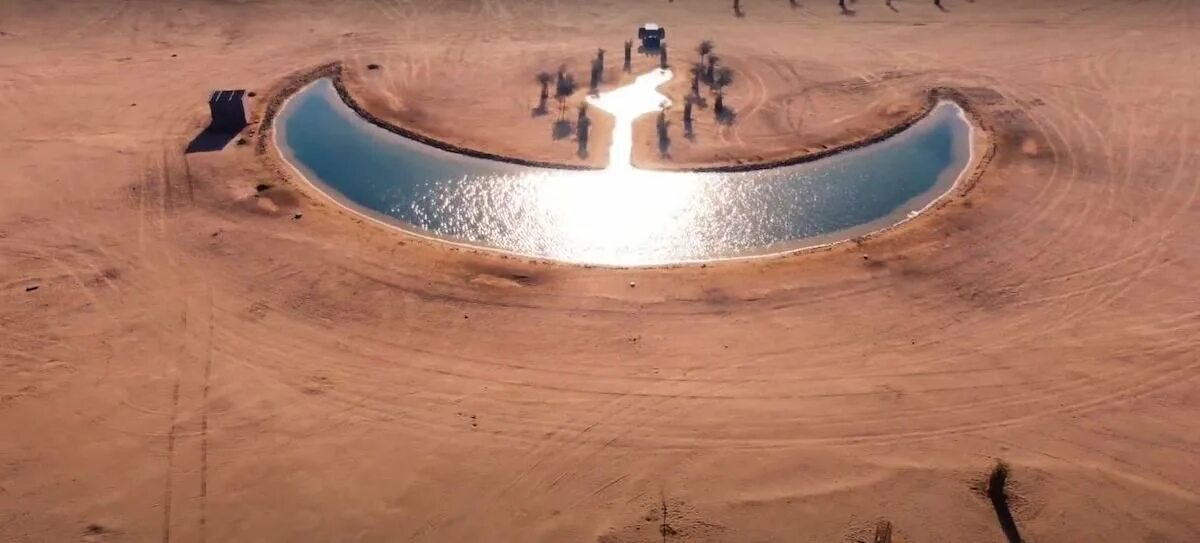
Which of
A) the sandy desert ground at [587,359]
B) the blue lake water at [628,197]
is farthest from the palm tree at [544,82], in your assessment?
the blue lake water at [628,197]

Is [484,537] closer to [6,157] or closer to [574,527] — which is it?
Answer: [574,527]

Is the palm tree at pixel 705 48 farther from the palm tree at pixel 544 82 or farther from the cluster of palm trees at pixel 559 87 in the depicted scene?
the palm tree at pixel 544 82

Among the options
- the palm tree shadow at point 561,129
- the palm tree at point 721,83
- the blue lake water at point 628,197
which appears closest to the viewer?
the blue lake water at point 628,197

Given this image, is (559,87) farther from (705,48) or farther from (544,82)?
(705,48)

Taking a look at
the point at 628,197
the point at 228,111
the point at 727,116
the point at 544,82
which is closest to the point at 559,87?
the point at 544,82

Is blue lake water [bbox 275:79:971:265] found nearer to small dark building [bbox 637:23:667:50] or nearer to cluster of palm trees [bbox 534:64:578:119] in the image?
cluster of palm trees [bbox 534:64:578:119]

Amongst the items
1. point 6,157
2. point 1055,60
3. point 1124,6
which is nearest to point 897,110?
point 1055,60

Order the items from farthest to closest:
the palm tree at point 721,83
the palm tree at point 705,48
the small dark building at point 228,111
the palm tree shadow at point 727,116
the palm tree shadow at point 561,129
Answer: the palm tree at point 705,48 → the palm tree at point 721,83 → the palm tree shadow at point 727,116 → the palm tree shadow at point 561,129 → the small dark building at point 228,111
